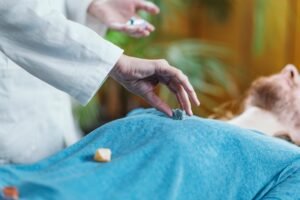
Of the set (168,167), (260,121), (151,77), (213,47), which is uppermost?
(151,77)

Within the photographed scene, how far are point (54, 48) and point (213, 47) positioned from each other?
7.42ft

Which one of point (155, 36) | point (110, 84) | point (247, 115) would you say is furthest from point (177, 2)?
point (247, 115)

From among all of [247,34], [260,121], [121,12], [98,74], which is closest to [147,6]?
[121,12]

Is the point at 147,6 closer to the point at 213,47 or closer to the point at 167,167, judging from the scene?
the point at 167,167

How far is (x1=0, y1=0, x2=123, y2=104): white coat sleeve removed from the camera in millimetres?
1185

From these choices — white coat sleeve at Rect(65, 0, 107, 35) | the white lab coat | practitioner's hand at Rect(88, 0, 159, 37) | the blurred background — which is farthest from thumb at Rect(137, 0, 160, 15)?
the blurred background

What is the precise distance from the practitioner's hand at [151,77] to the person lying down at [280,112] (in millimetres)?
461

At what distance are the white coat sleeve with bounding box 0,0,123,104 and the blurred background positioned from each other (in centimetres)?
162

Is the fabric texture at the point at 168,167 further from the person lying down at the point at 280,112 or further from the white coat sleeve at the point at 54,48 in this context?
the person lying down at the point at 280,112

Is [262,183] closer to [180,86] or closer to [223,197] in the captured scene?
[223,197]

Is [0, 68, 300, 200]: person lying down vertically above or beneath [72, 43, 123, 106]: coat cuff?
beneath

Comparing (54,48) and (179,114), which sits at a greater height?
(54,48)

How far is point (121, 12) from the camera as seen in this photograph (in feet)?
5.68

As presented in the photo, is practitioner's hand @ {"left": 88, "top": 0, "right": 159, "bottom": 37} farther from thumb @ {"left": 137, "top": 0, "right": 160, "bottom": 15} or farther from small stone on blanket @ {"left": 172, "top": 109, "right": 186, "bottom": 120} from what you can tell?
small stone on blanket @ {"left": 172, "top": 109, "right": 186, "bottom": 120}
